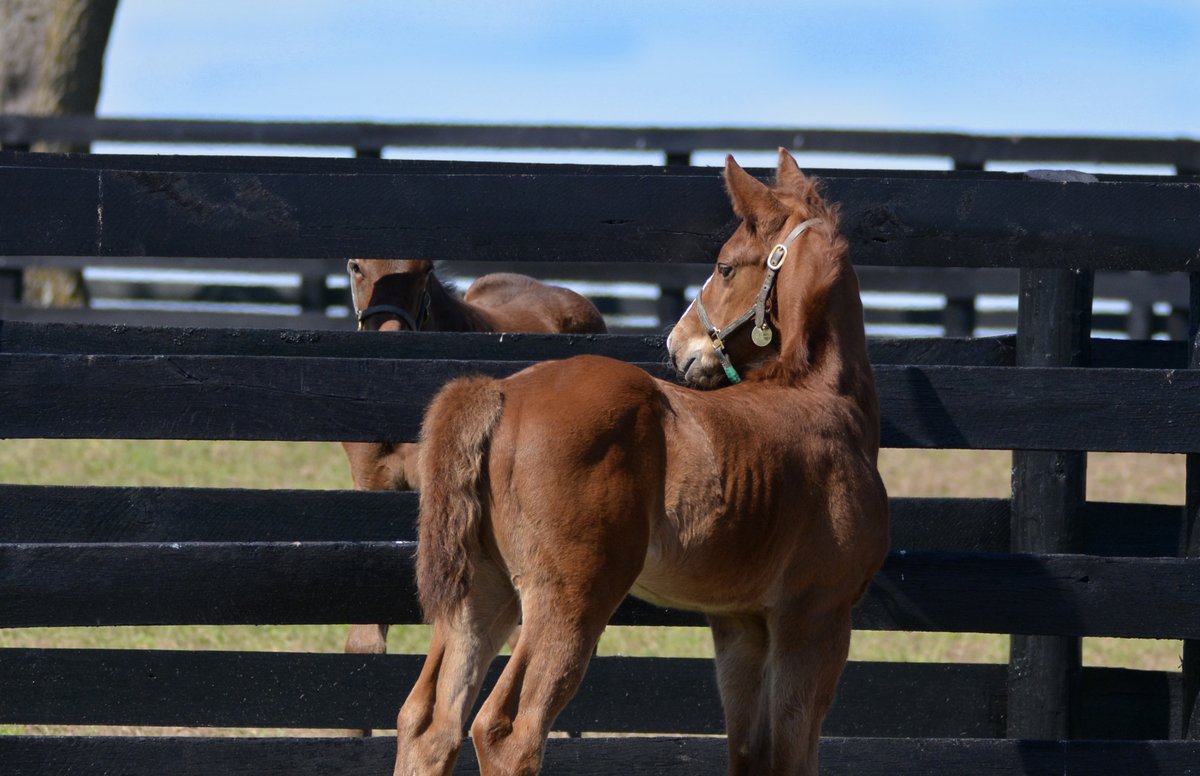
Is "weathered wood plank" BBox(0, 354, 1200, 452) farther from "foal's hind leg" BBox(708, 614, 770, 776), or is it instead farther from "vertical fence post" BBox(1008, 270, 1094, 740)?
"foal's hind leg" BBox(708, 614, 770, 776)

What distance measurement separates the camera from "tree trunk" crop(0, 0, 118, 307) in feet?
47.9

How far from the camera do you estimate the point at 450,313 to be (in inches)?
248

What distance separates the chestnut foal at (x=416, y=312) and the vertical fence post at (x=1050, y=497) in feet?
6.85

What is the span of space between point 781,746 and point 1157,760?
1.13 metres

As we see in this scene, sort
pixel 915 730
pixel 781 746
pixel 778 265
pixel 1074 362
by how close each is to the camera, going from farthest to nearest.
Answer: pixel 915 730
pixel 1074 362
pixel 778 265
pixel 781 746

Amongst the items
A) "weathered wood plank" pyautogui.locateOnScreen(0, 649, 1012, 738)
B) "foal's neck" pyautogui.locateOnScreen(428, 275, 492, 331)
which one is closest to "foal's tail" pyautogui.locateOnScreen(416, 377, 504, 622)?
"weathered wood plank" pyautogui.locateOnScreen(0, 649, 1012, 738)

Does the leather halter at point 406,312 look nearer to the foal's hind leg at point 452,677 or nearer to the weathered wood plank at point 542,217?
the weathered wood plank at point 542,217

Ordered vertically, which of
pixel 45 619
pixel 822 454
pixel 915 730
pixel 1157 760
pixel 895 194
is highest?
pixel 895 194

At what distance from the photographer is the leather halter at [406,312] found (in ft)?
19.3

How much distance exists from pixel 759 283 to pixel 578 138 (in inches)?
329

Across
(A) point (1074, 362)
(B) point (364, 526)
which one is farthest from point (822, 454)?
(B) point (364, 526)

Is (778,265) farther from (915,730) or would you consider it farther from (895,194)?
(915,730)

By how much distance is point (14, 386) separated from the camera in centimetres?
345

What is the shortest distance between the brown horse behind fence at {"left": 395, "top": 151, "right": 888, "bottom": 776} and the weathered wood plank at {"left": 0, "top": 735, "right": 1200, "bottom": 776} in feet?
0.92
